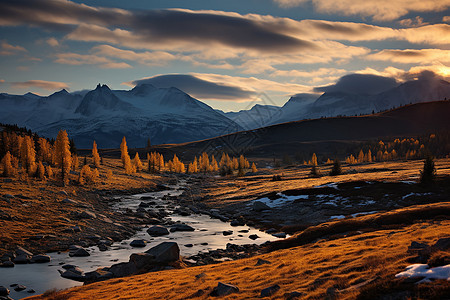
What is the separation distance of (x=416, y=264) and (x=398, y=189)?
49521mm

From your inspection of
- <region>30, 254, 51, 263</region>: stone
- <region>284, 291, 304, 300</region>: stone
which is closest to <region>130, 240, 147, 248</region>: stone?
<region>30, 254, 51, 263</region>: stone

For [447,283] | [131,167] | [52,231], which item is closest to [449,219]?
[447,283]

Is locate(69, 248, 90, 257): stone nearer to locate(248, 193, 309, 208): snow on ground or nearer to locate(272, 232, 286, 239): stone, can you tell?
locate(272, 232, 286, 239): stone

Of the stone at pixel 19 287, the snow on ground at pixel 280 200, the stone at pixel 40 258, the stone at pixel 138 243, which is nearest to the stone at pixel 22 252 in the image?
the stone at pixel 40 258

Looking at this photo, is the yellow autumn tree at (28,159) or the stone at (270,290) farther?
the yellow autumn tree at (28,159)

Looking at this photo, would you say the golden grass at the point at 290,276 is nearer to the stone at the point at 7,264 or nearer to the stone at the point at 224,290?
the stone at the point at 224,290

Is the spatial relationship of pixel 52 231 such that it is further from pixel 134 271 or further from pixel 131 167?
pixel 131 167

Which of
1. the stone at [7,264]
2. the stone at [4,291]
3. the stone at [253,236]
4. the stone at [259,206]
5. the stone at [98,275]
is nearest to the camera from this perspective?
the stone at [4,291]

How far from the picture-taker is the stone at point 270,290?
18.5 metres

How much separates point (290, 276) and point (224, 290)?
4923 mm

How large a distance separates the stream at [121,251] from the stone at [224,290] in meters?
16.3

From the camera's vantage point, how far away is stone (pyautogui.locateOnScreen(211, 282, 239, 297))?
1972 centimetres

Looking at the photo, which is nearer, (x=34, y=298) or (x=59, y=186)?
(x=34, y=298)

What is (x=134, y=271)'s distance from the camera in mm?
31984
